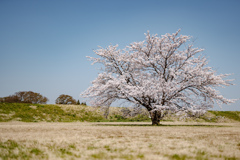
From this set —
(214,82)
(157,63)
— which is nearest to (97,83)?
(157,63)

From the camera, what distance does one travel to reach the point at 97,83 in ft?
71.0

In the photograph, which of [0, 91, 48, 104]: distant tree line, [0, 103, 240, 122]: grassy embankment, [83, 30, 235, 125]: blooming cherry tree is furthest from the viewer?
[0, 91, 48, 104]: distant tree line

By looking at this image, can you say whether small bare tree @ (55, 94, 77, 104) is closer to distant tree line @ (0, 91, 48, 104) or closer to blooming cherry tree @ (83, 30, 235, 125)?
distant tree line @ (0, 91, 48, 104)

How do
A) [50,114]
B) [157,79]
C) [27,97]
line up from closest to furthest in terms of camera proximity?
[157,79] → [50,114] → [27,97]

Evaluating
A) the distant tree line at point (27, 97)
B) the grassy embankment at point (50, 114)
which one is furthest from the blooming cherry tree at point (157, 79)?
the distant tree line at point (27, 97)

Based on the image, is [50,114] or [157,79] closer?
[157,79]

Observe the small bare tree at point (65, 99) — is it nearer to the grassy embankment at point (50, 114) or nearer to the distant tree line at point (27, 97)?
the distant tree line at point (27, 97)

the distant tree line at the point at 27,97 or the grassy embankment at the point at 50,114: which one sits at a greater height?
the distant tree line at the point at 27,97

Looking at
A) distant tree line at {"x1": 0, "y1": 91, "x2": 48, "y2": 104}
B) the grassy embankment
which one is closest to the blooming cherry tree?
the grassy embankment

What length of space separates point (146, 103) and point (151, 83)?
8.15 feet

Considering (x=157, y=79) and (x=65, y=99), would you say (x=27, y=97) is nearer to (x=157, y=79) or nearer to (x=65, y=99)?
(x=65, y=99)

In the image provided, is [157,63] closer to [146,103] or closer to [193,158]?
[146,103]

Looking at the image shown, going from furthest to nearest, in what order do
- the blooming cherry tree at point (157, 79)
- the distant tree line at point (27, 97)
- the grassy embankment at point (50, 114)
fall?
the distant tree line at point (27, 97) < the grassy embankment at point (50, 114) < the blooming cherry tree at point (157, 79)

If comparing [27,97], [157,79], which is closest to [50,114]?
[157,79]
